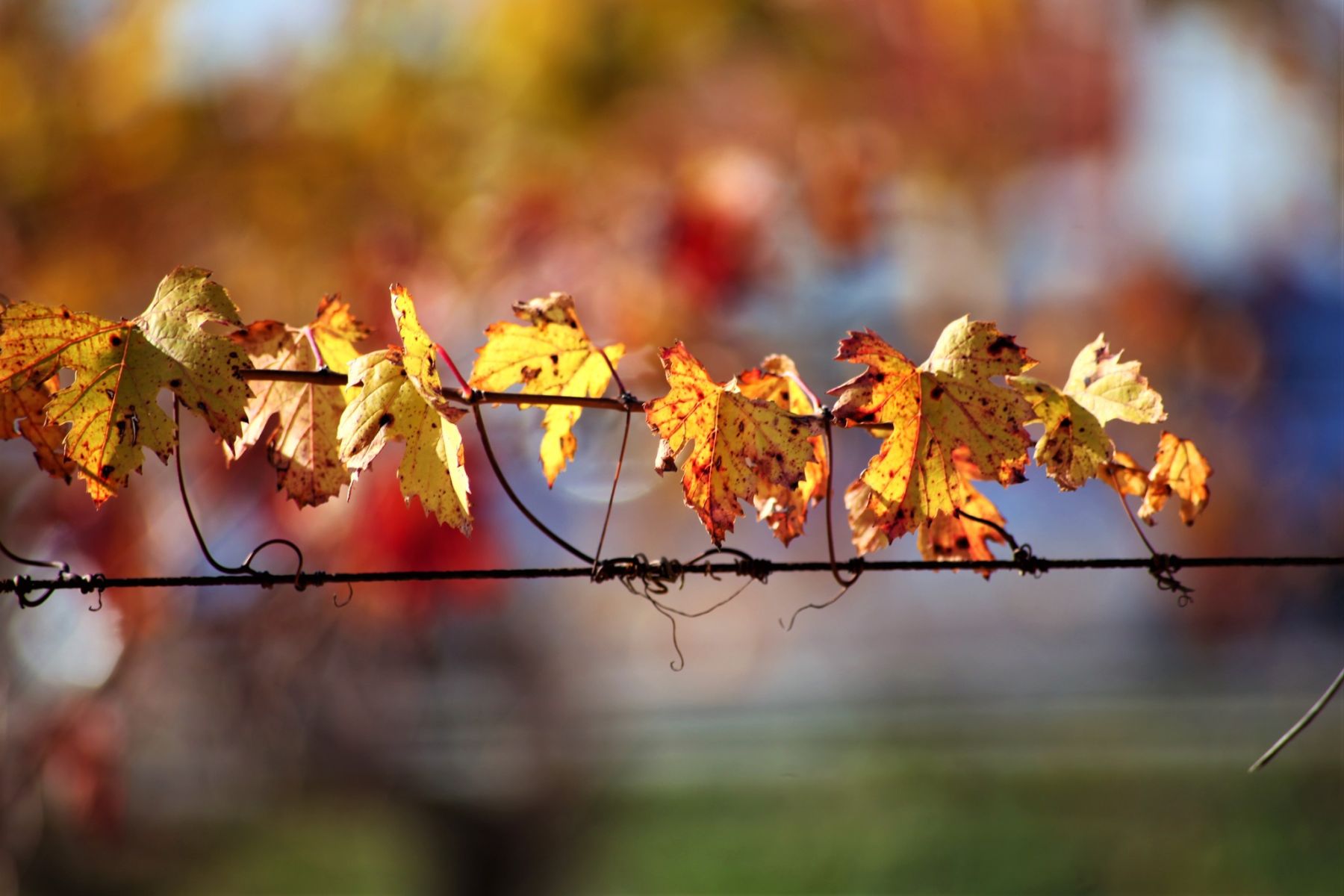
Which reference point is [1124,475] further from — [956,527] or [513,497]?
[513,497]

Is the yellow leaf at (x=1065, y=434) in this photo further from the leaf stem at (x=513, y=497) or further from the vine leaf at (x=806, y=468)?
the leaf stem at (x=513, y=497)

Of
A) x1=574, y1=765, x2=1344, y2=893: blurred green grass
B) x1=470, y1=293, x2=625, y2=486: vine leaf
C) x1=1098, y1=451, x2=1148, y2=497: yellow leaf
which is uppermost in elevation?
x1=470, y1=293, x2=625, y2=486: vine leaf

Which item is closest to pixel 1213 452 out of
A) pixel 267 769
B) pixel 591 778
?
pixel 591 778

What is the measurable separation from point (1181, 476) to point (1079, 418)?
132 millimetres

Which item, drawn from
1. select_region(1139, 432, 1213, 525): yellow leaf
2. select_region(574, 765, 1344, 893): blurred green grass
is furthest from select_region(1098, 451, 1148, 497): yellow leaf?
select_region(574, 765, 1344, 893): blurred green grass

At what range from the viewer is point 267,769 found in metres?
→ 3.89

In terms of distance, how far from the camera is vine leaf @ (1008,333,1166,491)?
2.69 ft

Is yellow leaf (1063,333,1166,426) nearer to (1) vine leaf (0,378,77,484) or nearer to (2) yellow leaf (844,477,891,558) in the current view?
(2) yellow leaf (844,477,891,558)

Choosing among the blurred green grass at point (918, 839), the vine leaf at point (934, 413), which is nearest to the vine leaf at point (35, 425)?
the vine leaf at point (934, 413)

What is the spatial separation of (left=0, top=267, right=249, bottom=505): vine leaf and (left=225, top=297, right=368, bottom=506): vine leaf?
12 centimetres

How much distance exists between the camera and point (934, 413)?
81cm

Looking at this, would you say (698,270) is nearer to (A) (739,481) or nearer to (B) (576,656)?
(A) (739,481)

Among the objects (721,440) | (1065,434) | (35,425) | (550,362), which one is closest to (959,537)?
(1065,434)

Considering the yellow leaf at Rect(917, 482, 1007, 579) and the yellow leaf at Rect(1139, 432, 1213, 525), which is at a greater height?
the yellow leaf at Rect(1139, 432, 1213, 525)
